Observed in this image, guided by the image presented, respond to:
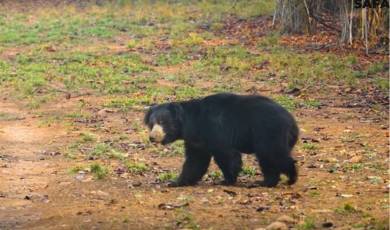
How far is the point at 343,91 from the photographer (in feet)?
51.1

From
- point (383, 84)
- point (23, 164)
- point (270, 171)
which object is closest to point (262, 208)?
point (270, 171)

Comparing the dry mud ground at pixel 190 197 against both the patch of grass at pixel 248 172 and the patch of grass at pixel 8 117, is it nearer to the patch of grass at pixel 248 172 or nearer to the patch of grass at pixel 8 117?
the patch of grass at pixel 248 172

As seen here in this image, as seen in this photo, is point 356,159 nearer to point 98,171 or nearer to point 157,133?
point 157,133

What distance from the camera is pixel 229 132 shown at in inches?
324

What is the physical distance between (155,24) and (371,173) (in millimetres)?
19050

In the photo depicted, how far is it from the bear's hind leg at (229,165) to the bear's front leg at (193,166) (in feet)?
0.70

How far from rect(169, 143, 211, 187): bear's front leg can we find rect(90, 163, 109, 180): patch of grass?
800mm

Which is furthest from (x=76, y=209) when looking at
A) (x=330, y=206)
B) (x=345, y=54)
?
(x=345, y=54)

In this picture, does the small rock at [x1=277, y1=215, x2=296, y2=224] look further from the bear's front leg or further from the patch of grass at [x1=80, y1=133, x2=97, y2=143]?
the patch of grass at [x1=80, y1=133, x2=97, y2=143]

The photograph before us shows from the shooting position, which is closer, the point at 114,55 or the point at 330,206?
the point at 330,206

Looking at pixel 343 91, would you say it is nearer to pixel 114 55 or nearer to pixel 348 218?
pixel 114 55

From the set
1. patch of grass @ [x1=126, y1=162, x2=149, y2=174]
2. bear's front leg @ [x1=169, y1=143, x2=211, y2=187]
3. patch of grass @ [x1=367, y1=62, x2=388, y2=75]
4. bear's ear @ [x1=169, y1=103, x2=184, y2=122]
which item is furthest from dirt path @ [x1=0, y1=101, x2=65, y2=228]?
patch of grass @ [x1=367, y1=62, x2=388, y2=75]

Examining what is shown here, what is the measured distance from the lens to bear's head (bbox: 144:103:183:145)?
8289mm

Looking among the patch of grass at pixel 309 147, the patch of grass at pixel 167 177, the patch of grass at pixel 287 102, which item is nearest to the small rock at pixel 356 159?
the patch of grass at pixel 309 147
